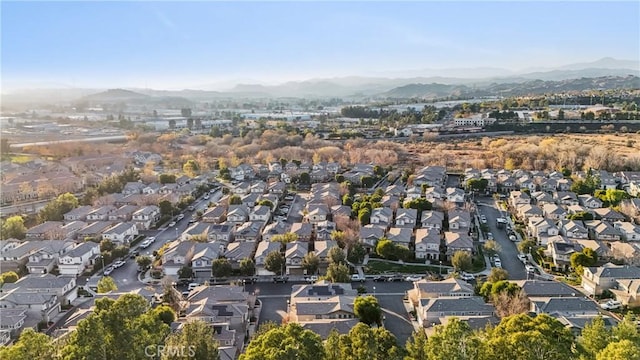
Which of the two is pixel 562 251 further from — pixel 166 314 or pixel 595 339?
pixel 166 314

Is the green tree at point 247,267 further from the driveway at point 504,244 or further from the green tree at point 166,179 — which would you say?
the green tree at point 166,179

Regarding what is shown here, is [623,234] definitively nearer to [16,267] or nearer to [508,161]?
[508,161]

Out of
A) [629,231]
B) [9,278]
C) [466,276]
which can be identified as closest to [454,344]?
[466,276]

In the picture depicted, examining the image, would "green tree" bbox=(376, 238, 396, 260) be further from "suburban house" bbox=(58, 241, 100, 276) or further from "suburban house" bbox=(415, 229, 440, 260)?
"suburban house" bbox=(58, 241, 100, 276)

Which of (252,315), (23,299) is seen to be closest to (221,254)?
(252,315)

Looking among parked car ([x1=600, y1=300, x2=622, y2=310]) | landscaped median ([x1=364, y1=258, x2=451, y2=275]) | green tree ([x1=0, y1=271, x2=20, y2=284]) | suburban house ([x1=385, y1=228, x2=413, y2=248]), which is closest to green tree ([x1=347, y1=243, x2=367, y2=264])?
landscaped median ([x1=364, y1=258, x2=451, y2=275])

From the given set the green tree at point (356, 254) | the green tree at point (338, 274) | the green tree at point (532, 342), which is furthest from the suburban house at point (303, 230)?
the green tree at point (532, 342)
